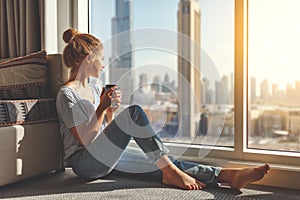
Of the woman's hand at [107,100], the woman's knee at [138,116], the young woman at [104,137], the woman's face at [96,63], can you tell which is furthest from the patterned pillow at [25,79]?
the woman's knee at [138,116]

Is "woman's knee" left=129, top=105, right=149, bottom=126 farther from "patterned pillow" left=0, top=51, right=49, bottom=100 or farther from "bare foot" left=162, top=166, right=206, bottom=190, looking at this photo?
"patterned pillow" left=0, top=51, right=49, bottom=100

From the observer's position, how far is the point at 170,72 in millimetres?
2312

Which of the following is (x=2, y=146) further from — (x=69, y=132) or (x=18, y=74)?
(x=18, y=74)

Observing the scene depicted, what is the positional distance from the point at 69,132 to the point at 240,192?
919mm

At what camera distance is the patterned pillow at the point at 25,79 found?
2205mm

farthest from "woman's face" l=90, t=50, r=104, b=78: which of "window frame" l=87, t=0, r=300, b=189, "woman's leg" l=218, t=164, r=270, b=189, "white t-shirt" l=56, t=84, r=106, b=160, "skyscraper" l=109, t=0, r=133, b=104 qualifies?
"woman's leg" l=218, t=164, r=270, b=189

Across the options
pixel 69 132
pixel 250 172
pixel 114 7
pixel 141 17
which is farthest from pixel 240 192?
pixel 114 7

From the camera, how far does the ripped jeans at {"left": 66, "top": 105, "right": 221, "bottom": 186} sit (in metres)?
1.90

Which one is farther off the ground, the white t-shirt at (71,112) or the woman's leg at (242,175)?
the white t-shirt at (71,112)

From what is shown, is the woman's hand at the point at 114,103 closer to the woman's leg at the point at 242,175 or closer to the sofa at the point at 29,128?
the sofa at the point at 29,128

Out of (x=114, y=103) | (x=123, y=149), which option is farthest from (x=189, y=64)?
(x=123, y=149)

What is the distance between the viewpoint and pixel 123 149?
1.98 m

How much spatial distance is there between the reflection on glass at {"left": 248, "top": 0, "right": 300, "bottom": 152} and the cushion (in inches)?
43.9

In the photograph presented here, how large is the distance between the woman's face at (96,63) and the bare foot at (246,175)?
888 millimetres
